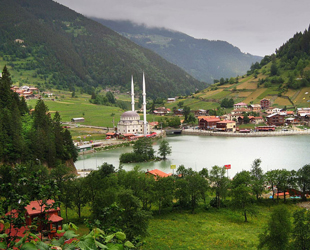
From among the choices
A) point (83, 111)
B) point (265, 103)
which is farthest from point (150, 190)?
→ point (265, 103)

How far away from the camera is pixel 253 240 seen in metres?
13.2

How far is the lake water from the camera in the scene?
3062 centimetres

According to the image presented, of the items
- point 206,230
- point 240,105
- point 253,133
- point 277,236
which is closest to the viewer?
point 277,236

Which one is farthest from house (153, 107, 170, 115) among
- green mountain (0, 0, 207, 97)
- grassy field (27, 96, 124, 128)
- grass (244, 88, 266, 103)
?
green mountain (0, 0, 207, 97)

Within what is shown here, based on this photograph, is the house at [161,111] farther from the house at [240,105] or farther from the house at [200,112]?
the house at [240,105]

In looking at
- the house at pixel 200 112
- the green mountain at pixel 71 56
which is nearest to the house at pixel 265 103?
the house at pixel 200 112

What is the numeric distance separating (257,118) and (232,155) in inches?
1049

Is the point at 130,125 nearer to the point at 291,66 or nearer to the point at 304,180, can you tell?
the point at 304,180

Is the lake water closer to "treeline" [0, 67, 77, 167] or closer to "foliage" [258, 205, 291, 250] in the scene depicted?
"treeline" [0, 67, 77, 167]

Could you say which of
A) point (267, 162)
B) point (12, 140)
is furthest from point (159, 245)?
point (267, 162)

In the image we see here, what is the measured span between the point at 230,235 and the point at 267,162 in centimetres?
1908

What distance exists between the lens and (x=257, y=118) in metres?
59.7

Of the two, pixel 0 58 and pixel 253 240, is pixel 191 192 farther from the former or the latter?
pixel 0 58

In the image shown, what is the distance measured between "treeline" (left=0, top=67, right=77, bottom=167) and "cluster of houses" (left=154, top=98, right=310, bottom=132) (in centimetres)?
3342
